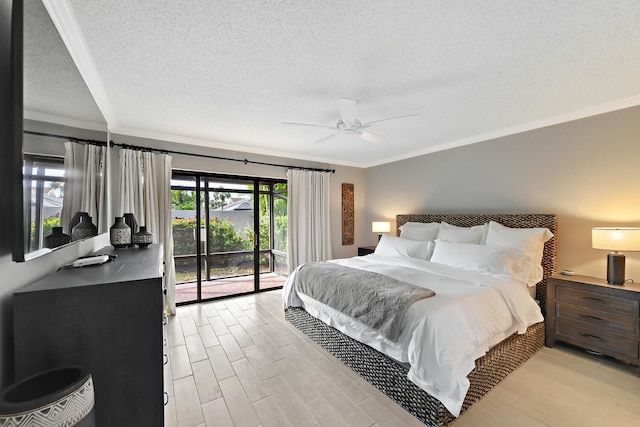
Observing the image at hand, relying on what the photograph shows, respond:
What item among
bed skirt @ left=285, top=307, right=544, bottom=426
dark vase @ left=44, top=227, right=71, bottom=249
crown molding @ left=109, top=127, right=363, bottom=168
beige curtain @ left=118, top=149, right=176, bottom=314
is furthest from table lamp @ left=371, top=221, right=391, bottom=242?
dark vase @ left=44, top=227, right=71, bottom=249

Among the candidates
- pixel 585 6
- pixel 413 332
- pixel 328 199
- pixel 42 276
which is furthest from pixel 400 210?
pixel 42 276

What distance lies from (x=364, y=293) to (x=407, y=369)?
25.6 inches

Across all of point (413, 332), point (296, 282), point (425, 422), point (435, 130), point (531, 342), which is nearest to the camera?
point (425, 422)

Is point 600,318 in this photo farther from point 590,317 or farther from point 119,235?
point 119,235

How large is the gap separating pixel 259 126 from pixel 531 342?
12.7ft

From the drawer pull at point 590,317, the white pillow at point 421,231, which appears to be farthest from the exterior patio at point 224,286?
the drawer pull at point 590,317

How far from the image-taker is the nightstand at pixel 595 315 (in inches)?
90.6

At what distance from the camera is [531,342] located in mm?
2600

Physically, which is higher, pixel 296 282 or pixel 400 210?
pixel 400 210

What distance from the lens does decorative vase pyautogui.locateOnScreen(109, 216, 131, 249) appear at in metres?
2.28

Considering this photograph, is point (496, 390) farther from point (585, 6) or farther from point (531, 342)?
point (585, 6)

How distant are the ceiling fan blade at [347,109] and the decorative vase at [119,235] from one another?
2.29 metres

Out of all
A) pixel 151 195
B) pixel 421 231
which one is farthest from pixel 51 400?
pixel 421 231

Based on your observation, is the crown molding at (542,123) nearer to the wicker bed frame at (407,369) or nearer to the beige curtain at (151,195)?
the wicker bed frame at (407,369)
